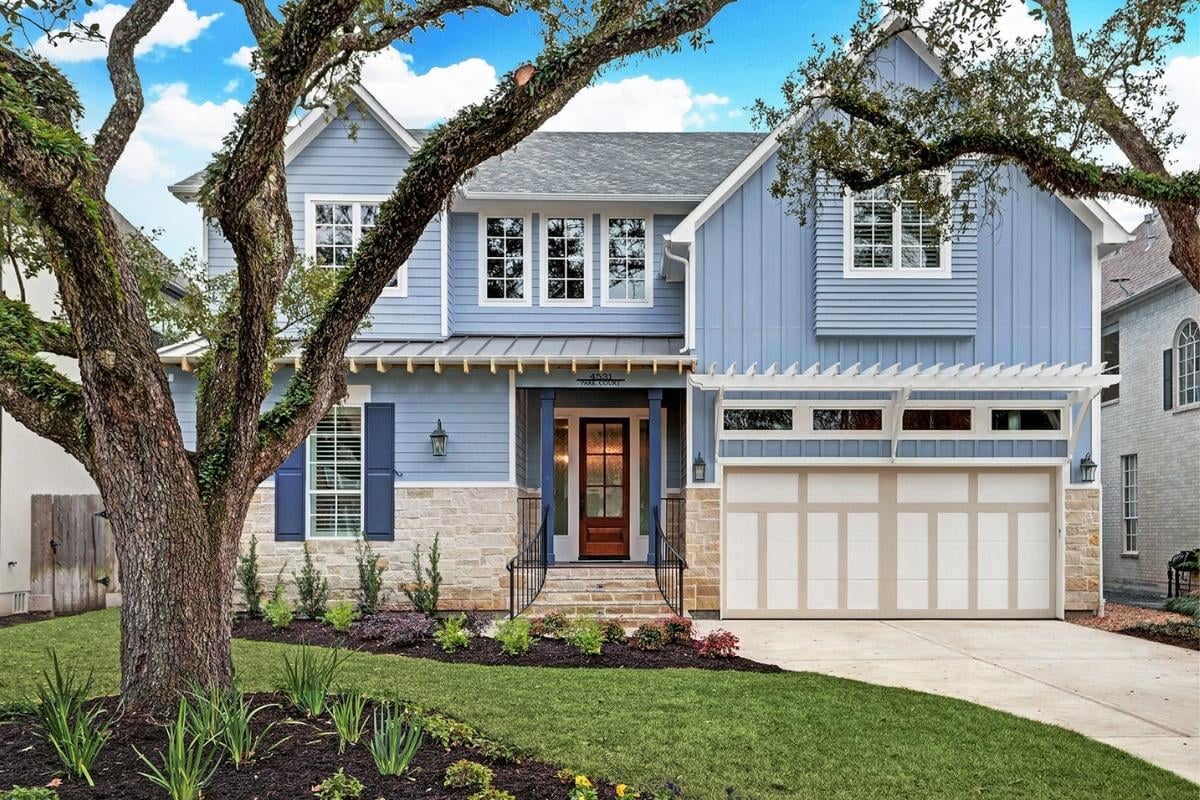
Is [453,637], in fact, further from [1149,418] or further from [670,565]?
[1149,418]

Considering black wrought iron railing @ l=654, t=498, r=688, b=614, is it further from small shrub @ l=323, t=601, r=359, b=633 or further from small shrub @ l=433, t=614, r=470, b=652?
small shrub @ l=323, t=601, r=359, b=633

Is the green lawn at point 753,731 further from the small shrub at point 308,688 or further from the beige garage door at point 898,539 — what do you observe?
the beige garage door at point 898,539

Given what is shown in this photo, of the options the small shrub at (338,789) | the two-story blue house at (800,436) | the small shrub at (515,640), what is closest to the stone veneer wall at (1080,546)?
the two-story blue house at (800,436)

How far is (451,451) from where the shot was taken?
12.8m

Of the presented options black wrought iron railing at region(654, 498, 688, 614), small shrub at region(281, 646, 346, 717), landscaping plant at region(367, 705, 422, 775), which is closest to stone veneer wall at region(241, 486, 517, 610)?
black wrought iron railing at region(654, 498, 688, 614)

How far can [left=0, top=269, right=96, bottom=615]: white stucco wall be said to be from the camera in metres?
12.6

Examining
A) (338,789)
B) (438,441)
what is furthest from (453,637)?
(338,789)

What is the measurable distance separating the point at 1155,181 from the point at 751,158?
6034 millimetres

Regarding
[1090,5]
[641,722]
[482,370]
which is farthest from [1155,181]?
[482,370]

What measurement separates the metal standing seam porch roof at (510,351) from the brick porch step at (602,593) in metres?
2.86

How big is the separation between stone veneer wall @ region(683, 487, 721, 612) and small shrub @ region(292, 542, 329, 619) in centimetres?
463

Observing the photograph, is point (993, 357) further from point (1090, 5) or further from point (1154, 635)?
point (1090, 5)

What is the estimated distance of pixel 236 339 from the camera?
6195 millimetres

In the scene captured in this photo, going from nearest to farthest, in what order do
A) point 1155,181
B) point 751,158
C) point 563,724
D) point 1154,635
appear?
1. point 563,724
2. point 1155,181
3. point 1154,635
4. point 751,158
